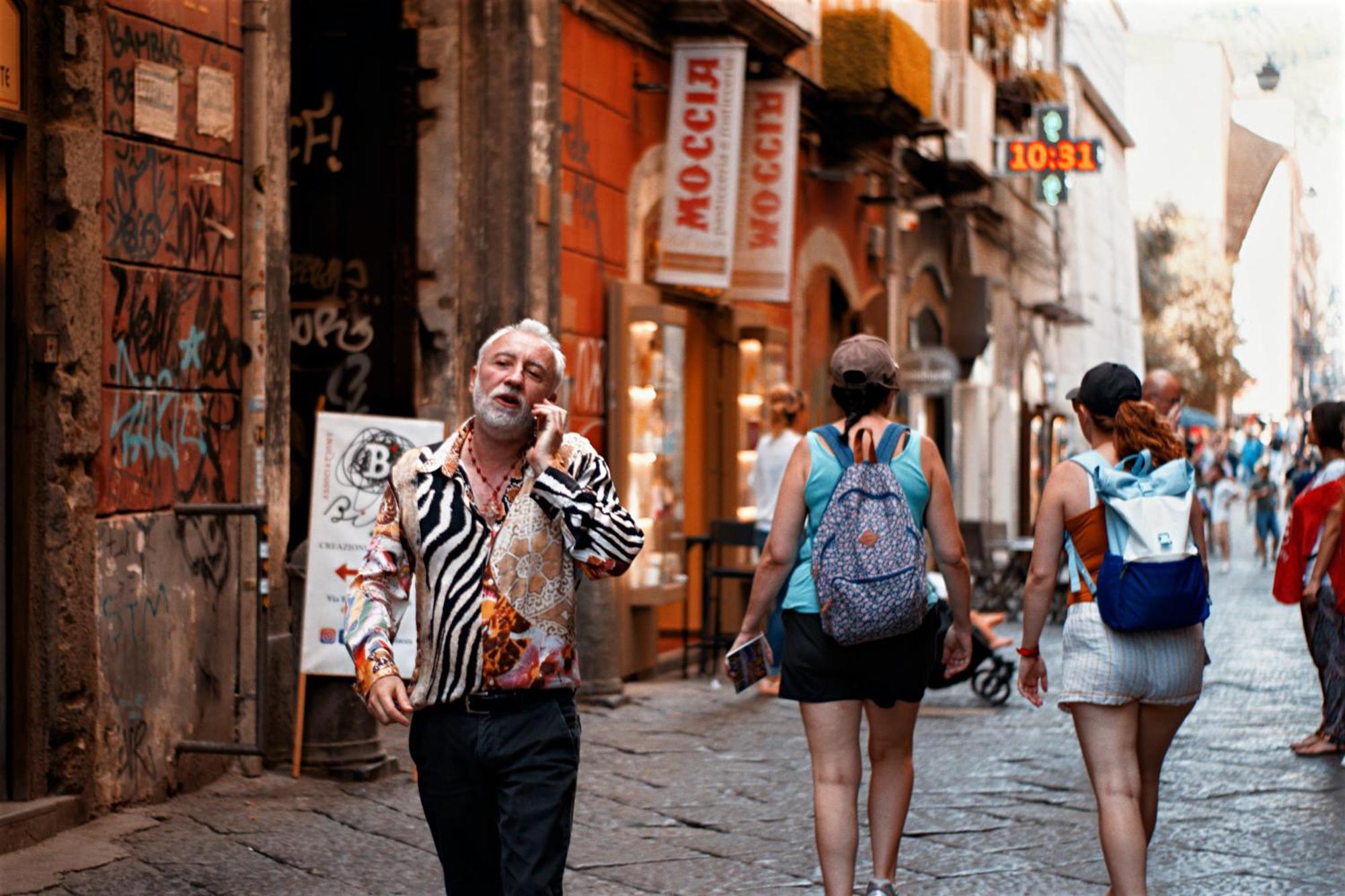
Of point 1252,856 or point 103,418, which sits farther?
point 103,418

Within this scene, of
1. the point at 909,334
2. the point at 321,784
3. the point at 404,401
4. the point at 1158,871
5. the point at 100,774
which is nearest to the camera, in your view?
the point at 1158,871

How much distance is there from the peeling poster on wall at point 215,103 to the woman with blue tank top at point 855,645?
349 centimetres

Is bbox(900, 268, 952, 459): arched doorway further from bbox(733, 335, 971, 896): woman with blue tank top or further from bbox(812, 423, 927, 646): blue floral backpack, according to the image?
bbox(812, 423, 927, 646): blue floral backpack

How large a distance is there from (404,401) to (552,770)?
723 centimetres

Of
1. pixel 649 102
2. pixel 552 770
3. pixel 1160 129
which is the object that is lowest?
pixel 552 770

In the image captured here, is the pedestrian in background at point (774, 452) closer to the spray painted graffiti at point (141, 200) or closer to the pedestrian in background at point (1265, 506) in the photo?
the spray painted graffiti at point (141, 200)

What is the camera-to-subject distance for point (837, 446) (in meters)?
5.87

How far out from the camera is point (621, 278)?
1302 centimetres

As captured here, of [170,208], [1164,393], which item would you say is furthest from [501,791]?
[1164,393]

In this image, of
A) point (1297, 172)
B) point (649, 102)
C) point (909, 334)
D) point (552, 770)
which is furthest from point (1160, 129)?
point (552, 770)

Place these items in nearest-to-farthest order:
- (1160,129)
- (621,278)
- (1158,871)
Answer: (1158,871)
(621,278)
(1160,129)

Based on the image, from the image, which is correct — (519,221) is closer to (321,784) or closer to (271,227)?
(271,227)

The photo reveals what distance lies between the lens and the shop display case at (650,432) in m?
12.5

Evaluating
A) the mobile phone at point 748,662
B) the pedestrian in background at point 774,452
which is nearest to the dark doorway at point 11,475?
the mobile phone at point 748,662
